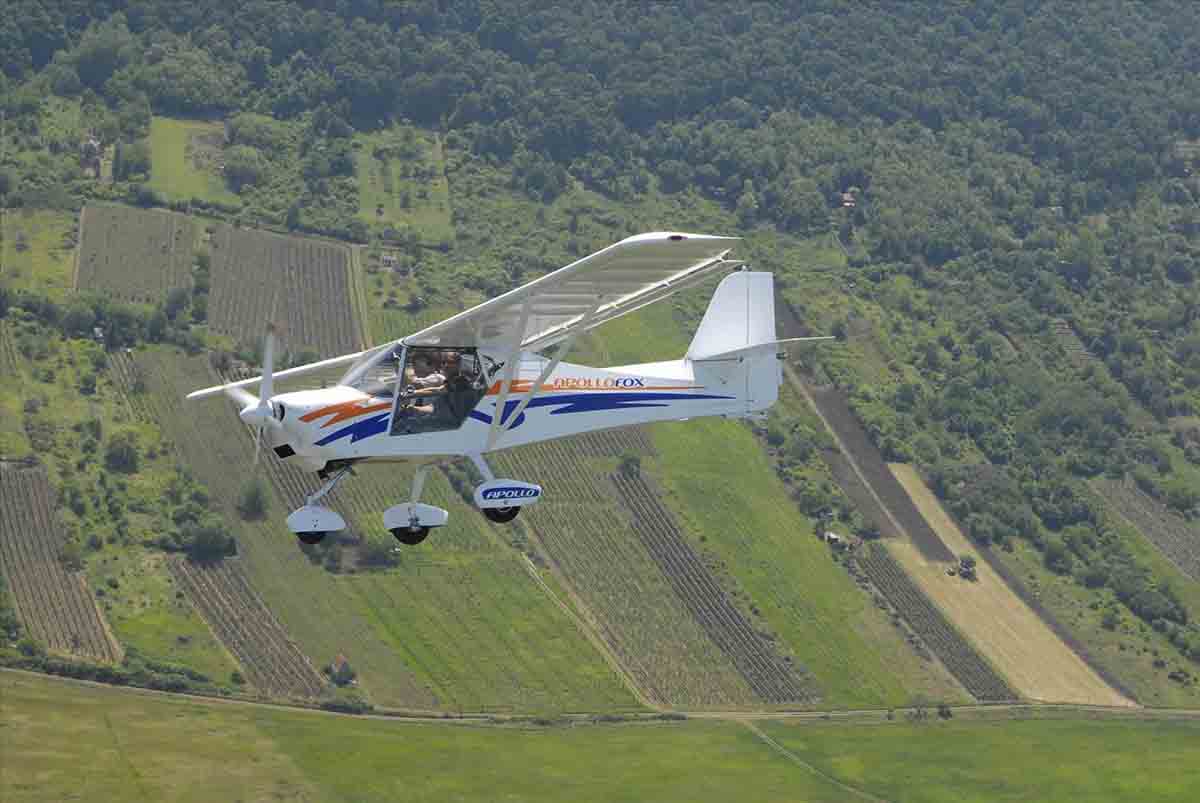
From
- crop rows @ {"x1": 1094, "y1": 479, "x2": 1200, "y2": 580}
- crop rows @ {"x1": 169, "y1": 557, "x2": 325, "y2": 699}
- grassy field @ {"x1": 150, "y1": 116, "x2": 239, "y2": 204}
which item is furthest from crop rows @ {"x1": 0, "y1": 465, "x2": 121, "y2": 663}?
crop rows @ {"x1": 1094, "y1": 479, "x2": 1200, "y2": 580}

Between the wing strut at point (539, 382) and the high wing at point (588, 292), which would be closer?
the high wing at point (588, 292)

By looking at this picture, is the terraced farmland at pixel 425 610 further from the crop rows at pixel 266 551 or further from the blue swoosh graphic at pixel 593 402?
the blue swoosh graphic at pixel 593 402

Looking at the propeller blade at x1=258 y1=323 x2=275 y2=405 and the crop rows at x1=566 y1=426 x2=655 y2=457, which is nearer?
the propeller blade at x1=258 y1=323 x2=275 y2=405

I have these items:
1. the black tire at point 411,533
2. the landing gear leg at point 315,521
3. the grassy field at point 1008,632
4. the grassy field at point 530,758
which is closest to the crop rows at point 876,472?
the grassy field at point 1008,632

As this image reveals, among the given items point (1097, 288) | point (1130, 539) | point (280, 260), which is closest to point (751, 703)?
point (1130, 539)

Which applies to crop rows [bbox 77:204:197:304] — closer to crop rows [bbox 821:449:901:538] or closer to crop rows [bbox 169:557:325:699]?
crop rows [bbox 169:557:325:699]
